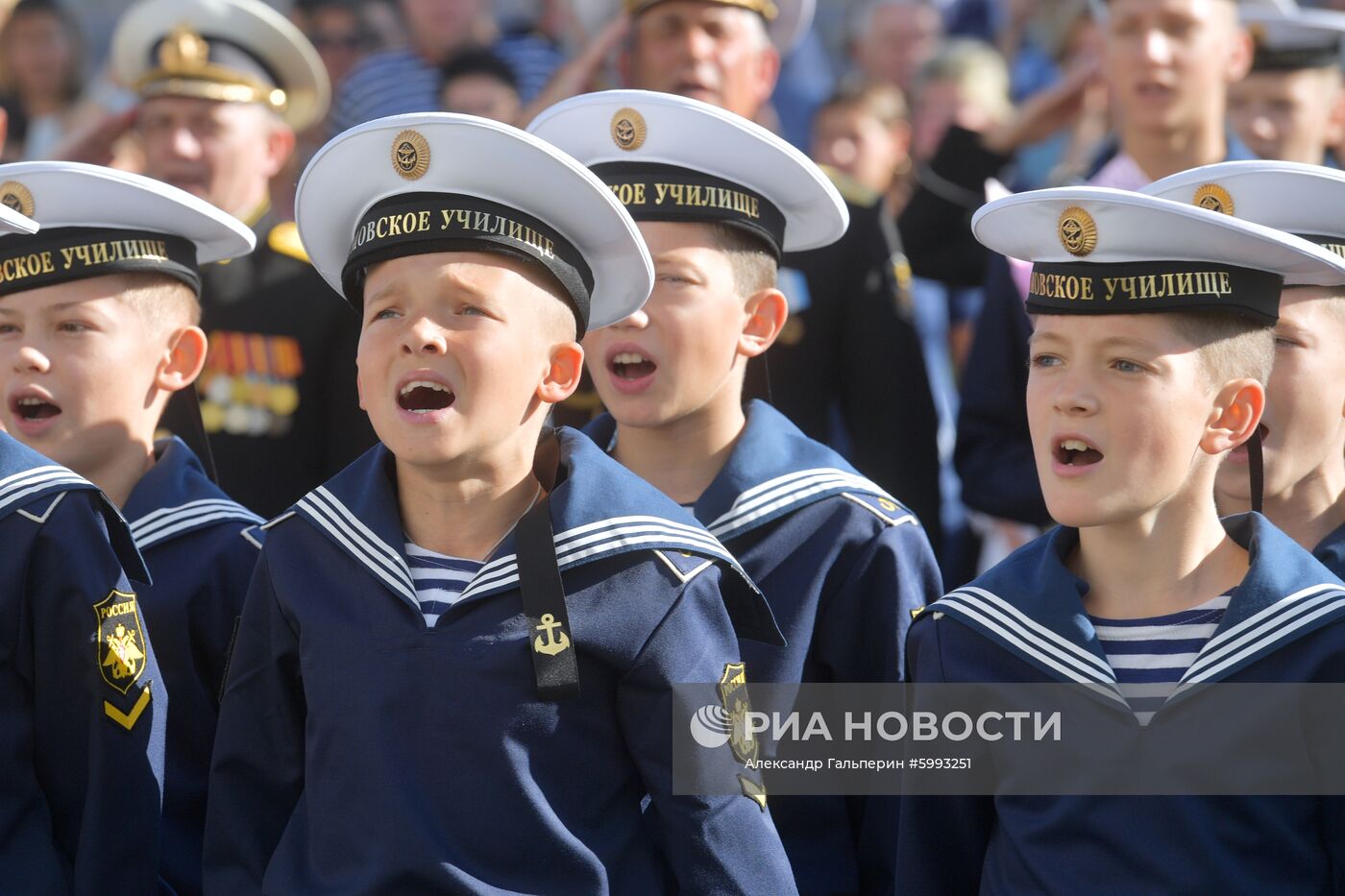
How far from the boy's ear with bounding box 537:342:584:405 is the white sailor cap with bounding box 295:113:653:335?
76mm

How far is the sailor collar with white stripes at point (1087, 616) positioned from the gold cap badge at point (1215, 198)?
65 centimetres

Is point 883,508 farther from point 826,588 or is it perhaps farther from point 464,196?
point 464,196

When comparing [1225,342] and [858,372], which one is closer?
[1225,342]

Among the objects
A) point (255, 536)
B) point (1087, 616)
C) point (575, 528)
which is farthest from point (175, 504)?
point (1087, 616)

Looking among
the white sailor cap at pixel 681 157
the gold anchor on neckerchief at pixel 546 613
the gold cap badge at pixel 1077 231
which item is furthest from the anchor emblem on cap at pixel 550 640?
the white sailor cap at pixel 681 157

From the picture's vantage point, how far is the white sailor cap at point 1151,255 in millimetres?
3084

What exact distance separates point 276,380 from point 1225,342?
3053 millimetres

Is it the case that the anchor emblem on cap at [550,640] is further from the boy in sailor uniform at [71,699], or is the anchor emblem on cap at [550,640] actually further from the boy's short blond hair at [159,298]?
the boy's short blond hair at [159,298]

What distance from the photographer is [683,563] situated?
10.6 ft

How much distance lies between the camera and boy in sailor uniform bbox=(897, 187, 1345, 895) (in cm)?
299

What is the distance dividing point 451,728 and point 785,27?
360 centimetres

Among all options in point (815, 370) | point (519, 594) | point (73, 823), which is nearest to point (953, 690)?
point (519, 594)

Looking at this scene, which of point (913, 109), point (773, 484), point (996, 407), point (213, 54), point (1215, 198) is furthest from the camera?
point (913, 109)

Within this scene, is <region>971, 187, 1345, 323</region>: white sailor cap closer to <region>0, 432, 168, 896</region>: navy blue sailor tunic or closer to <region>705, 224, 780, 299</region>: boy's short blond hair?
<region>705, 224, 780, 299</region>: boy's short blond hair
